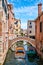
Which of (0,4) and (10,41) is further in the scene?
(10,41)

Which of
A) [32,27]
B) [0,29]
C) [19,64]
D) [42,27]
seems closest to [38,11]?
[42,27]

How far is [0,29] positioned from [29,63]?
6.64 m

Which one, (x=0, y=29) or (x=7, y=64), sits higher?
(x=0, y=29)

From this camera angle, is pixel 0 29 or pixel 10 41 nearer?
pixel 0 29

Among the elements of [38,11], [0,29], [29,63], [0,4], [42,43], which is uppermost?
[38,11]

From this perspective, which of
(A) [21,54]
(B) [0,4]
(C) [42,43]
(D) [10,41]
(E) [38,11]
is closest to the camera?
(B) [0,4]

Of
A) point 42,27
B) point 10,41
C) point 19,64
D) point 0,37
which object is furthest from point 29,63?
point 10,41

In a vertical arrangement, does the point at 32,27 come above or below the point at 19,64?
above

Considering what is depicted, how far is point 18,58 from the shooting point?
66.7 ft

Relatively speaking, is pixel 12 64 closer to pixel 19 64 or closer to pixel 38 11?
pixel 19 64

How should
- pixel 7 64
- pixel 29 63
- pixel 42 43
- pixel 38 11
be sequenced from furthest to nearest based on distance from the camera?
pixel 38 11 → pixel 42 43 → pixel 29 63 → pixel 7 64

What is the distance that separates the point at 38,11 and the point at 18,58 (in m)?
7.60

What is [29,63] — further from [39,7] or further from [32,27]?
[32,27]

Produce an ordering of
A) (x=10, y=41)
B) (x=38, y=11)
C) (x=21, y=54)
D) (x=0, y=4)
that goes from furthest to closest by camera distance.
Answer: (x=10, y=41) < (x=38, y=11) < (x=21, y=54) < (x=0, y=4)
